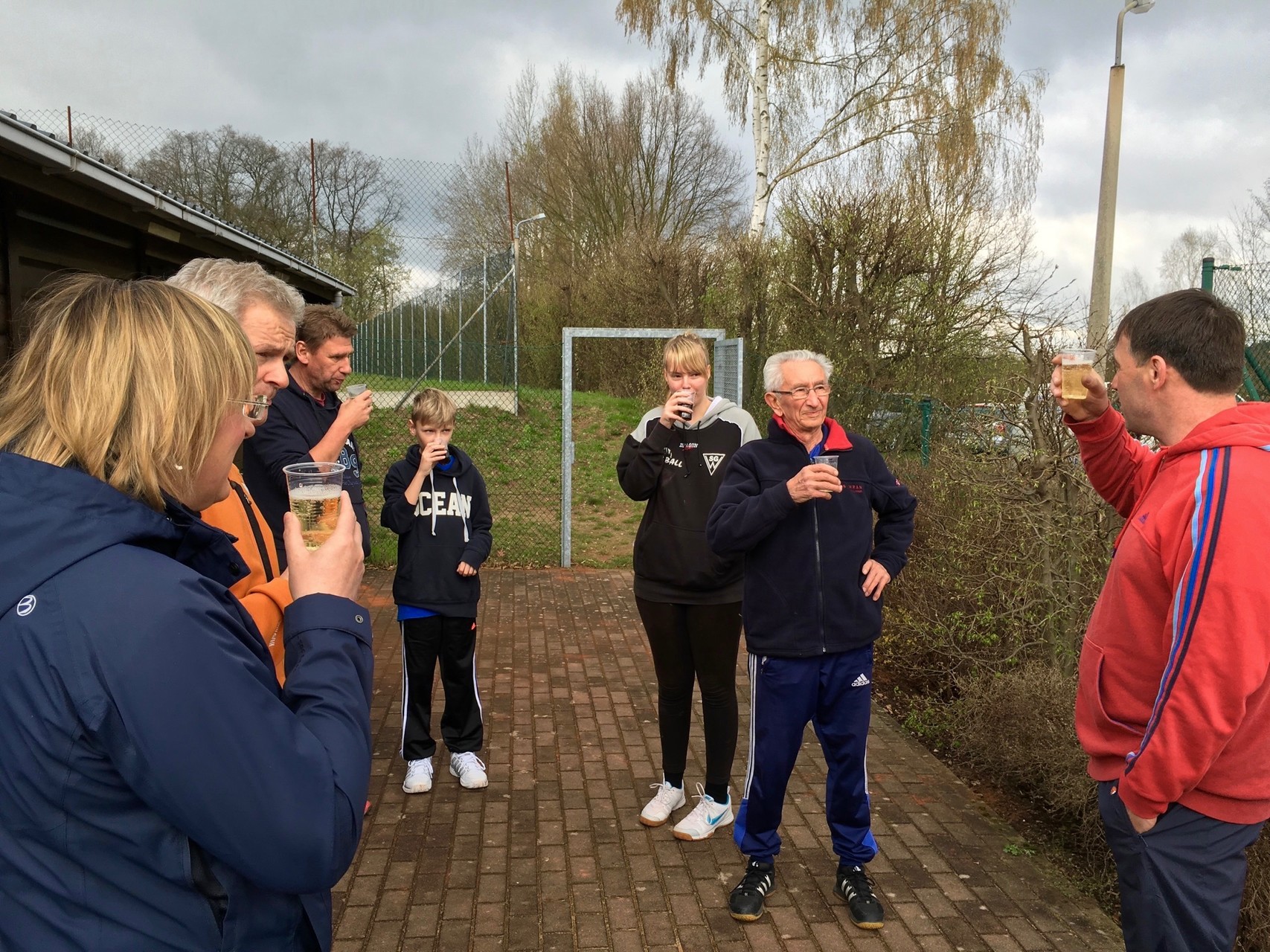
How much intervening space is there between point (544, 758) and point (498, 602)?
3.28 m

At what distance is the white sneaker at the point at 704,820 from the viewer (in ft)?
12.3

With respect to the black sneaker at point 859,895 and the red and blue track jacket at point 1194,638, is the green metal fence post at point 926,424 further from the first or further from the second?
the red and blue track jacket at point 1194,638

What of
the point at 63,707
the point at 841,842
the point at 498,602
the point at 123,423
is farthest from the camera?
the point at 498,602

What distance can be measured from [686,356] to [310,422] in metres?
1.54

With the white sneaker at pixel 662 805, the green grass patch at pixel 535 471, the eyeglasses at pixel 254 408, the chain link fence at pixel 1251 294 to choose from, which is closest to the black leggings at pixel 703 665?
the white sneaker at pixel 662 805

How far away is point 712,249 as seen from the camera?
16016 millimetres

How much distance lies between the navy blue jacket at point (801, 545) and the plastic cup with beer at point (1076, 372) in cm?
86

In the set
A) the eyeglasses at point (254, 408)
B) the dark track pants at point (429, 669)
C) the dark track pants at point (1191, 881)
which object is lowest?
the dark track pants at point (429, 669)

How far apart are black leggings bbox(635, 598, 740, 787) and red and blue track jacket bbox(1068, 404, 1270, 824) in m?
1.68

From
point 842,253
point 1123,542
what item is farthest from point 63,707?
point 842,253

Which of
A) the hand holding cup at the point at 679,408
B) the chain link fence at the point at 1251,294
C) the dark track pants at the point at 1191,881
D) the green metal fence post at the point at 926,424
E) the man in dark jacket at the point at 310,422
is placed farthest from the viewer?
the green metal fence post at the point at 926,424

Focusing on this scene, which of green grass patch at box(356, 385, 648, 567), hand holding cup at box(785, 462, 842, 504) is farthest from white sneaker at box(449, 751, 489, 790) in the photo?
green grass patch at box(356, 385, 648, 567)

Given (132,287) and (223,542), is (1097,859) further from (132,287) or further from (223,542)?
(132,287)

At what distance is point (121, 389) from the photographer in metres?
1.22
